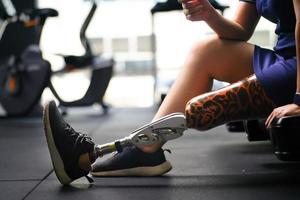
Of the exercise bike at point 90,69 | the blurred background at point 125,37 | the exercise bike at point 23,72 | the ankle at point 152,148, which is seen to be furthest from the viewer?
the blurred background at point 125,37

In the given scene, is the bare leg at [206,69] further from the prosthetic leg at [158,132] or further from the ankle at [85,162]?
the ankle at [85,162]

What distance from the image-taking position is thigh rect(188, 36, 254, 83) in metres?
1.62

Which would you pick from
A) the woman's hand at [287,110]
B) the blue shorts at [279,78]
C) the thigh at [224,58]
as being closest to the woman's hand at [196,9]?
the thigh at [224,58]

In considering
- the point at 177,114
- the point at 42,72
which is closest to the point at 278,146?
the point at 177,114

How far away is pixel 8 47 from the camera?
4383mm

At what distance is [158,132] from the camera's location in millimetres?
1526

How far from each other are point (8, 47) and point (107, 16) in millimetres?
1265

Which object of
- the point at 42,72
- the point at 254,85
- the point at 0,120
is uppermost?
the point at 254,85

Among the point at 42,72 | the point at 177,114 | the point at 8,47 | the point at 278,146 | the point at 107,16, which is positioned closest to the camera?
the point at 278,146

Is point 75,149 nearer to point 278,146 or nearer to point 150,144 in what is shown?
point 150,144

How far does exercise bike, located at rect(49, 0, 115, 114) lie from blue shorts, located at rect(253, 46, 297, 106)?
8.91 feet

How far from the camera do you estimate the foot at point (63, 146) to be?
4.89ft

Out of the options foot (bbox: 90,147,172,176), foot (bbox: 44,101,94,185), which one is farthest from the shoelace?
foot (bbox: 90,147,172,176)

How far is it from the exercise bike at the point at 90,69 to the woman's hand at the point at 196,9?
8.46ft
